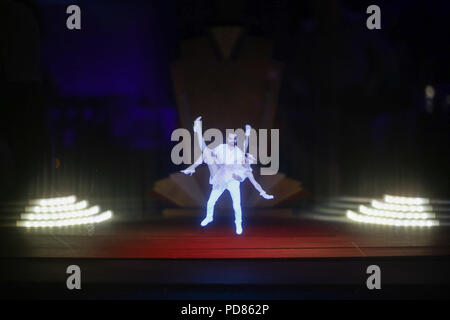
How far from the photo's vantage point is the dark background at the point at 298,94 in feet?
41.2

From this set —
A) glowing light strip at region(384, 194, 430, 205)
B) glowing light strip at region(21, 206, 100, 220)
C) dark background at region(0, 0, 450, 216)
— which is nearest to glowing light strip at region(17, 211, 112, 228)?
glowing light strip at region(21, 206, 100, 220)

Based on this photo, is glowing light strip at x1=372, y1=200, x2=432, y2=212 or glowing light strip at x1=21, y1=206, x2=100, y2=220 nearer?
glowing light strip at x1=21, y1=206, x2=100, y2=220

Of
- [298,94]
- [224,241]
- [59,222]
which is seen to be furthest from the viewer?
[298,94]

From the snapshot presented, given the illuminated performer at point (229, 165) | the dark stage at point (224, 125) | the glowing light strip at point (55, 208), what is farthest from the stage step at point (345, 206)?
the glowing light strip at point (55, 208)

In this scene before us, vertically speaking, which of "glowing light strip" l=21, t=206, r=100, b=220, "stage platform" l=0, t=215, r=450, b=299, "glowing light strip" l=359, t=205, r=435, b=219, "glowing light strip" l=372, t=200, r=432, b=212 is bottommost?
"stage platform" l=0, t=215, r=450, b=299

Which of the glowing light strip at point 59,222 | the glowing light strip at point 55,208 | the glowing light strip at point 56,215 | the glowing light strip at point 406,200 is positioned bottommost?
the glowing light strip at point 59,222

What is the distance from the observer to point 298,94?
43.1 feet

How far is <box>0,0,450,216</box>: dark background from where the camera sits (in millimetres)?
12562

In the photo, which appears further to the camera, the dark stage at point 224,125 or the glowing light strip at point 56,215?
the glowing light strip at point 56,215

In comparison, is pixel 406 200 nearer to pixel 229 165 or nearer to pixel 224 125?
pixel 229 165

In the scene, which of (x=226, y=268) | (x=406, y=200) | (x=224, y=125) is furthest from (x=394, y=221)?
(x=226, y=268)

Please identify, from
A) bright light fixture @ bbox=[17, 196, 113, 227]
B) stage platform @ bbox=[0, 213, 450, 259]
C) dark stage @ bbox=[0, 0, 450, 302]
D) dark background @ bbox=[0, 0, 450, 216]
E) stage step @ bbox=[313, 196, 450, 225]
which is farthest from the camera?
dark background @ bbox=[0, 0, 450, 216]
